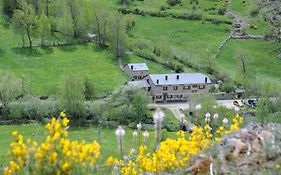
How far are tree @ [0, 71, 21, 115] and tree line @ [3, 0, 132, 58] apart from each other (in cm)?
2241

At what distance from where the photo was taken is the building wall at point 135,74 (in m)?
89.8

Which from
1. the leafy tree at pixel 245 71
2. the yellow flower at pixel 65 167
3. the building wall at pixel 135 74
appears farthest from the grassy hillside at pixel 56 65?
the yellow flower at pixel 65 167

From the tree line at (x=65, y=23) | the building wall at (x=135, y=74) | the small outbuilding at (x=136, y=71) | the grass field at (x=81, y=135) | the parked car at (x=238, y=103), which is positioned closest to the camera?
the grass field at (x=81, y=135)

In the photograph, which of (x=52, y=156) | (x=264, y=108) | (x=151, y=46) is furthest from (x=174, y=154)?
(x=151, y=46)

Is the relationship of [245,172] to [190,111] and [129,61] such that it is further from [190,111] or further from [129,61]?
[129,61]

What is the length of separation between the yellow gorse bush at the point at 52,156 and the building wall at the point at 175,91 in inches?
2856

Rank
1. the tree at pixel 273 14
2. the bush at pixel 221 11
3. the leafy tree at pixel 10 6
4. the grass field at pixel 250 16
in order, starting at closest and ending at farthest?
1. the leafy tree at pixel 10 6
2. the tree at pixel 273 14
3. the grass field at pixel 250 16
4. the bush at pixel 221 11

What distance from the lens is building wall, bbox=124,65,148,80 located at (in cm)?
8981

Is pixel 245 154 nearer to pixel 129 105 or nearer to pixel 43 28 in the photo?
pixel 129 105

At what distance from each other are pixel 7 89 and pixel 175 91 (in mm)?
29607

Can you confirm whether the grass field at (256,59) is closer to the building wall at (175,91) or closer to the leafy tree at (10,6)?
the building wall at (175,91)

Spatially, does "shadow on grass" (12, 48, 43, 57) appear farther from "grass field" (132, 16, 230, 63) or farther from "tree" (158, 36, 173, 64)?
"grass field" (132, 16, 230, 63)

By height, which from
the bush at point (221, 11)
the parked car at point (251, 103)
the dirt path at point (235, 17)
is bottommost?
Result: the parked car at point (251, 103)

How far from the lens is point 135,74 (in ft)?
296
